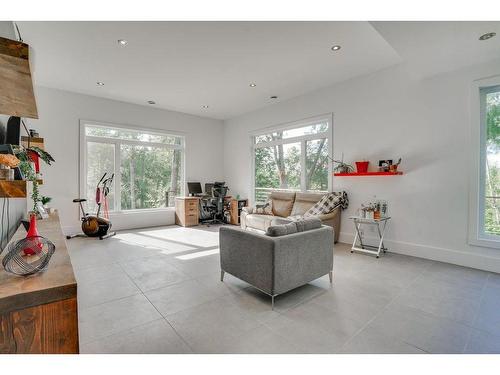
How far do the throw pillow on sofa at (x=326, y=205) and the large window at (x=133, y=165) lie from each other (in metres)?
3.99

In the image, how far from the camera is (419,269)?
3.41 metres

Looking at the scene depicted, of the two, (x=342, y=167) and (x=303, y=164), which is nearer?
(x=342, y=167)

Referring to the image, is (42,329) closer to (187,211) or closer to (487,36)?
(487,36)

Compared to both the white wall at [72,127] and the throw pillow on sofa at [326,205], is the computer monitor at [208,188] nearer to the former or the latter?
the white wall at [72,127]

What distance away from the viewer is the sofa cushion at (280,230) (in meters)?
2.50

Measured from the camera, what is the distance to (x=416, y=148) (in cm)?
396

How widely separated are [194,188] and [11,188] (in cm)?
609

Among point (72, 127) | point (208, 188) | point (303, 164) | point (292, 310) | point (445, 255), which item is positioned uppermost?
point (72, 127)

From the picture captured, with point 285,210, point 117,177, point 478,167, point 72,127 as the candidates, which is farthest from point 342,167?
point 72,127

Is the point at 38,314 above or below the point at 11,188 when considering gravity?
below

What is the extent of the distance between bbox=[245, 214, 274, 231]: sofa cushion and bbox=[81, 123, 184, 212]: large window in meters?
2.62
